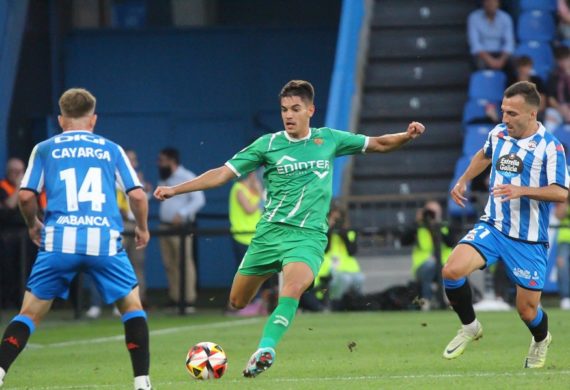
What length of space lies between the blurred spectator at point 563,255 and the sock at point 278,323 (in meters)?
9.69

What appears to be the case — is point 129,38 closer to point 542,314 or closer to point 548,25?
point 548,25

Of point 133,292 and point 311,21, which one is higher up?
point 311,21

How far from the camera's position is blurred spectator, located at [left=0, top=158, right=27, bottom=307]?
1880 cm

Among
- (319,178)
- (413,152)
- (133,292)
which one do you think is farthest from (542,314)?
(413,152)

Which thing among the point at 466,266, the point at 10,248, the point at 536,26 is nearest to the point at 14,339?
the point at 466,266

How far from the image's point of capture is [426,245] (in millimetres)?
19406

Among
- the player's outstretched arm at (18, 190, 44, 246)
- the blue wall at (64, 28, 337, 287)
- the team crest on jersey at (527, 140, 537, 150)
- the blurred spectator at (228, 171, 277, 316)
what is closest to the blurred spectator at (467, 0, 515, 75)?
the blue wall at (64, 28, 337, 287)

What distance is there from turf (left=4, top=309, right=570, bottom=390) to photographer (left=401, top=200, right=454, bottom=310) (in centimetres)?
83

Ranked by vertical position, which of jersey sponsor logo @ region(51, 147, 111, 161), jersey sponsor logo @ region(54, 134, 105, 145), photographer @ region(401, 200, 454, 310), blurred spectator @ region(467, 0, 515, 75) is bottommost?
photographer @ region(401, 200, 454, 310)

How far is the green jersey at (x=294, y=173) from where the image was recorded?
34.0 feet

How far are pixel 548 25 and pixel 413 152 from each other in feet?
9.66

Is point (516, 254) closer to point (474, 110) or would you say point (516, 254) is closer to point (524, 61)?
point (524, 61)

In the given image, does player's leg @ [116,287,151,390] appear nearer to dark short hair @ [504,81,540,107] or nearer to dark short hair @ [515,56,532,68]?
dark short hair @ [504,81,540,107]

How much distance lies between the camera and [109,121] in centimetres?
2495
